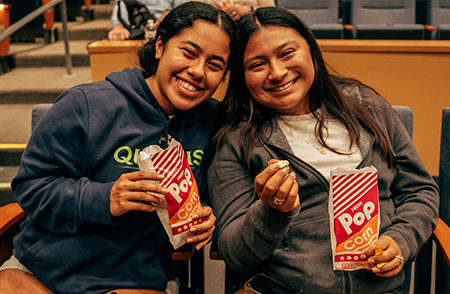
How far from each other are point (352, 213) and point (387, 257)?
0.58 feet

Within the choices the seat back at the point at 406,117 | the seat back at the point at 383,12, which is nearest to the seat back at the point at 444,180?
the seat back at the point at 406,117

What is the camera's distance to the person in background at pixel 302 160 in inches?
41.7

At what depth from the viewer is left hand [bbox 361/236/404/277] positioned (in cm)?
94

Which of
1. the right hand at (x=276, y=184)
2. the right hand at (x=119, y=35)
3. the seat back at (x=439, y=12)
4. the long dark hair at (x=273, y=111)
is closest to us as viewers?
the right hand at (x=276, y=184)

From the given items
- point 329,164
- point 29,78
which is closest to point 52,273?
point 329,164

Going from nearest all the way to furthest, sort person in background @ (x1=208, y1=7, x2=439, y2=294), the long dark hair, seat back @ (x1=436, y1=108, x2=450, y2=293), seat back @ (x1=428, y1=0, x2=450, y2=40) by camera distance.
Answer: person in background @ (x1=208, y1=7, x2=439, y2=294), the long dark hair, seat back @ (x1=436, y1=108, x2=450, y2=293), seat back @ (x1=428, y1=0, x2=450, y2=40)

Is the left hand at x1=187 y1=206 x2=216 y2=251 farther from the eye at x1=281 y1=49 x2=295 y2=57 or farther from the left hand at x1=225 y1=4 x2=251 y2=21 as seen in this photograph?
the left hand at x1=225 y1=4 x2=251 y2=21

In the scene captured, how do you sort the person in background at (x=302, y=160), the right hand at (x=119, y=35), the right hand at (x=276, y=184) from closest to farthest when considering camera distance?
the right hand at (x=276, y=184)
the person in background at (x=302, y=160)
the right hand at (x=119, y=35)

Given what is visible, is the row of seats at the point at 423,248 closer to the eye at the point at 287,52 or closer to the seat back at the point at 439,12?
the eye at the point at 287,52

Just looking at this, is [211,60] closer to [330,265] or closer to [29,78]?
[330,265]

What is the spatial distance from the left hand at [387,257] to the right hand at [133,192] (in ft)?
1.75

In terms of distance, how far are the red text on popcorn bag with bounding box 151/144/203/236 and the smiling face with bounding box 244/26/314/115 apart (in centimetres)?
36

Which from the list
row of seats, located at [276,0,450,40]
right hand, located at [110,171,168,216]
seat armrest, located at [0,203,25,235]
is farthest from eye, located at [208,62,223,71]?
row of seats, located at [276,0,450,40]

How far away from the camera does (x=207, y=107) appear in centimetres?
129
